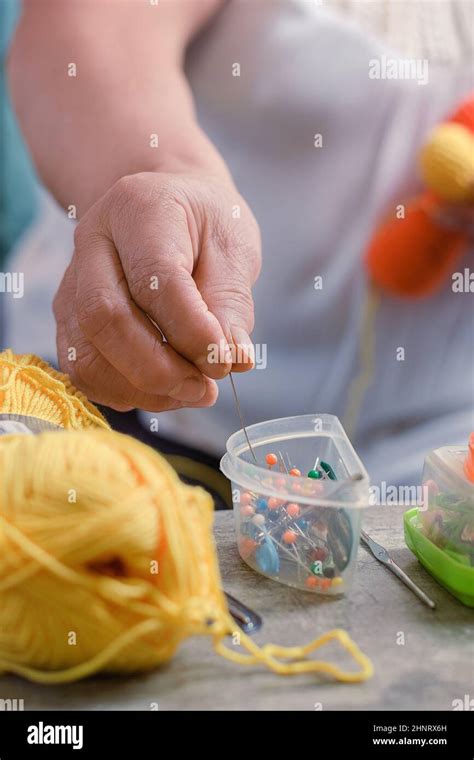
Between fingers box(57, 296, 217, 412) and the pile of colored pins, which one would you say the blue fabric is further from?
the pile of colored pins

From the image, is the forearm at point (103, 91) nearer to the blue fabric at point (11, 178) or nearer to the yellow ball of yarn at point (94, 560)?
the blue fabric at point (11, 178)

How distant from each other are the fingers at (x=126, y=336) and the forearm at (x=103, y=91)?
0.86 feet

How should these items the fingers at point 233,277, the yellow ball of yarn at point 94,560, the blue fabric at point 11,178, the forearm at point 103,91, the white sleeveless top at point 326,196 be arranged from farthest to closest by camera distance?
the blue fabric at point 11,178 < the white sleeveless top at point 326,196 < the forearm at point 103,91 < the fingers at point 233,277 < the yellow ball of yarn at point 94,560

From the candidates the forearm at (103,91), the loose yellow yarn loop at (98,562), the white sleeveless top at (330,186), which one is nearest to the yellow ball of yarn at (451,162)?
the white sleeveless top at (330,186)

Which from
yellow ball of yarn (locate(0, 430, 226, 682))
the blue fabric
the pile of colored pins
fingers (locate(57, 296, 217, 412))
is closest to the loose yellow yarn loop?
yellow ball of yarn (locate(0, 430, 226, 682))

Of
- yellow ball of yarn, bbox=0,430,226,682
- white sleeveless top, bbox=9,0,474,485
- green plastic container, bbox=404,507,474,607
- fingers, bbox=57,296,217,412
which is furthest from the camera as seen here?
white sleeveless top, bbox=9,0,474,485

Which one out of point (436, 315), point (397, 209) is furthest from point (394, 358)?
point (397, 209)

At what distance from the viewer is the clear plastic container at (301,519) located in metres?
0.61

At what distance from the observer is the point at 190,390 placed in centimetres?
75

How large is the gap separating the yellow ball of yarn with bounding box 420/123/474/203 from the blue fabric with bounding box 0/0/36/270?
2.29ft

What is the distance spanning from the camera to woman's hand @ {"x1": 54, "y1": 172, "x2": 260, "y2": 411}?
2.28ft

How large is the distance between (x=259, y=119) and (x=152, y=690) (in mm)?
892

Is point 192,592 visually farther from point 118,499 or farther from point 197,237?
point 197,237

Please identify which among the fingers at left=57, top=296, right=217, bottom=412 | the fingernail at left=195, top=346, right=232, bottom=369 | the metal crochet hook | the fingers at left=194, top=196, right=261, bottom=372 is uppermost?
the fingers at left=194, top=196, right=261, bottom=372
